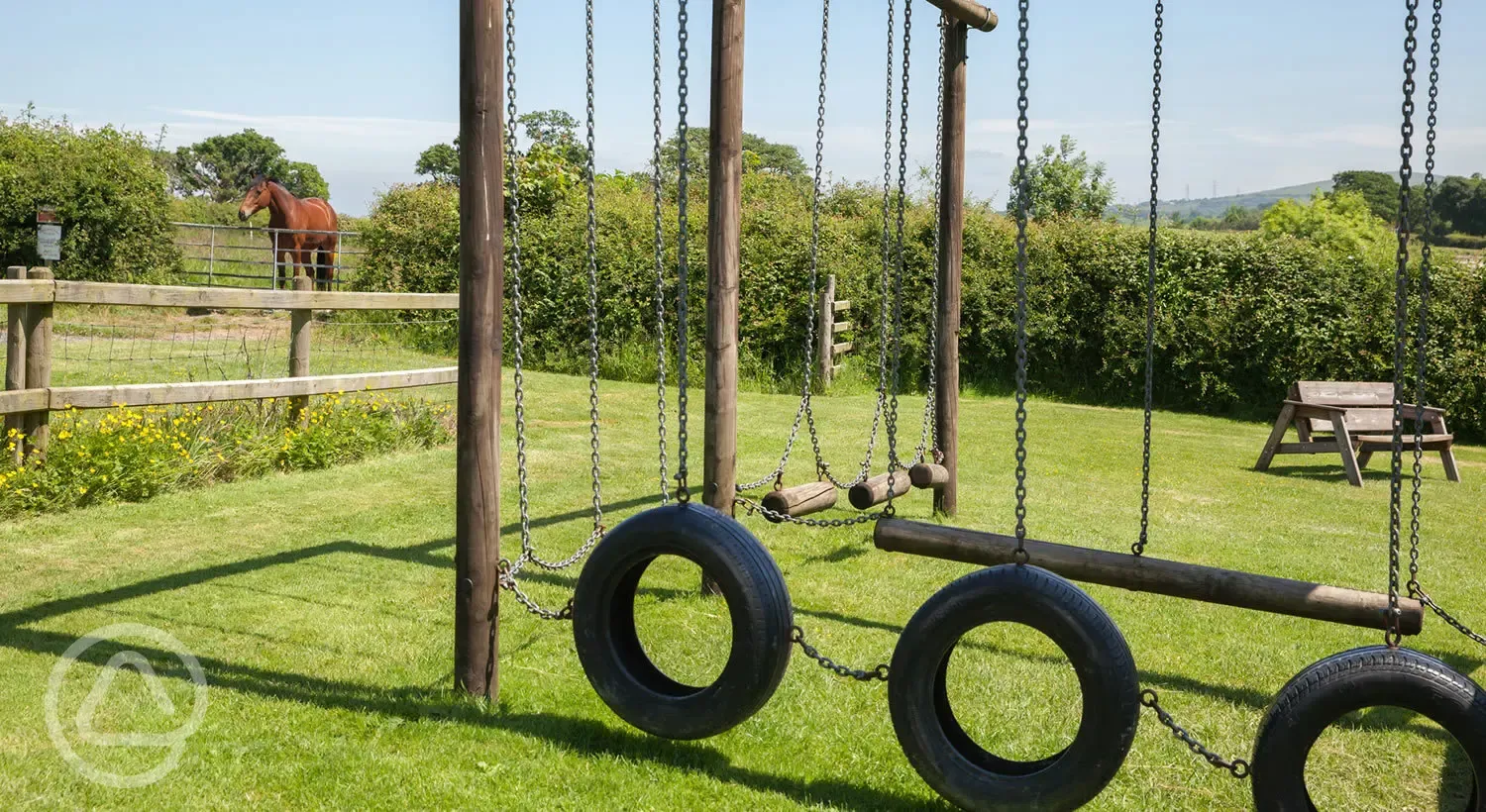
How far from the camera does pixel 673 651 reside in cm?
566

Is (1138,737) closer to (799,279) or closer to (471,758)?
(471,758)

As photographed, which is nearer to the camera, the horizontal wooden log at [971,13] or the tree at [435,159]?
the horizontal wooden log at [971,13]

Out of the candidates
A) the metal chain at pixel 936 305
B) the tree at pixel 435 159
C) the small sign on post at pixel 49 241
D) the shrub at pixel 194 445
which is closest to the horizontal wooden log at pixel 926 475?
the metal chain at pixel 936 305

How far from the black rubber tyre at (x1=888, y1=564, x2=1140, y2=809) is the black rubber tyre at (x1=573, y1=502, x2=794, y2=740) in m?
0.46

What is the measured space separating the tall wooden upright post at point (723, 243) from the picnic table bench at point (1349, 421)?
7.74 metres

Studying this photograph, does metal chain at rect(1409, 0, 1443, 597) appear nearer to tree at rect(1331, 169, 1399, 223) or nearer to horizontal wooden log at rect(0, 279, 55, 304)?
horizontal wooden log at rect(0, 279, 55, 304)

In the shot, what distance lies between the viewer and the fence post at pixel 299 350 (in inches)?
400

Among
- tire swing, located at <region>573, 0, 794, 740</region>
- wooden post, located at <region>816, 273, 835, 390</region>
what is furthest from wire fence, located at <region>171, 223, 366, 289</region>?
tire swing, located at <region>573, 0, 794, 740</region>

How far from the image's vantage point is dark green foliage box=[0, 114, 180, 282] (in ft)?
81.0

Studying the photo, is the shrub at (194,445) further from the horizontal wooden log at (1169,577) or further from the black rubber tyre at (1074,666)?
the black rubber tyre at (1074,666)

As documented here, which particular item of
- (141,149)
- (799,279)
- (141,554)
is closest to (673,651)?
(141,554)

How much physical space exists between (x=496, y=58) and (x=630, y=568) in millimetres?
1965

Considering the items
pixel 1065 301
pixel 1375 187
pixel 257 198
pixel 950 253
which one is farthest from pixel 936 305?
pixel 1375 187

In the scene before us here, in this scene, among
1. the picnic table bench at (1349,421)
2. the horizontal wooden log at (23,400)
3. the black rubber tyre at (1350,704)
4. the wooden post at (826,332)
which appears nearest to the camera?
the black rubber tyre at (1350,704)
